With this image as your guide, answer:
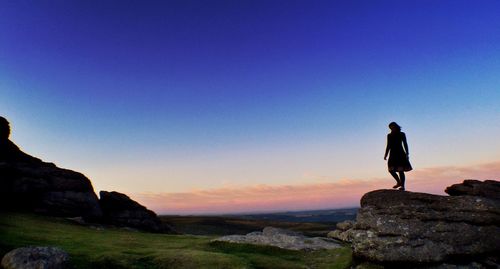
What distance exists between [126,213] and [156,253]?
1466 inches

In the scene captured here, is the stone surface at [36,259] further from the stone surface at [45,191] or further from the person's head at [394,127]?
the stone surface at [45,191]

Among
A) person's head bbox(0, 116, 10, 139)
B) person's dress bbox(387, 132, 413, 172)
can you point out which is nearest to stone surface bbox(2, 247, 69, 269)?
person's dress bbox(387, 132, 413, 172)

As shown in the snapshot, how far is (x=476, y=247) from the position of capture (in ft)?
91.6

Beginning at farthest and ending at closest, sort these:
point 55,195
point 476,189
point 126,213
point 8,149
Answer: point 126,213 < point 8,149 < point 55,195 < point 476,189

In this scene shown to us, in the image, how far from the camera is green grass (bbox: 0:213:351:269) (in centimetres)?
3173

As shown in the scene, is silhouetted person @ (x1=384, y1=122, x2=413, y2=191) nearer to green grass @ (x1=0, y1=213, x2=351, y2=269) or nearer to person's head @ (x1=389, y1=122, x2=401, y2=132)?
person's head @ (x1=389, y1=122, x2=401, y2=132)

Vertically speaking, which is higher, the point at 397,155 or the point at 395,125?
the point at 395,125

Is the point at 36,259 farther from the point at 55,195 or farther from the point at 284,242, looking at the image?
the point at 55,195

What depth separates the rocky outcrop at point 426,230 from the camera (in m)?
27.7

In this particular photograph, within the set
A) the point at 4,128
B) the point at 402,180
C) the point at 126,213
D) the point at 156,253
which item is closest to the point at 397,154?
the point at 402,180

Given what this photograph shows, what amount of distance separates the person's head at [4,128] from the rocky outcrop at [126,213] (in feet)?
58.9

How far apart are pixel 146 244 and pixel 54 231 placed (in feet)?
38.5

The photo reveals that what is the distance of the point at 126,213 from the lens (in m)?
69.4

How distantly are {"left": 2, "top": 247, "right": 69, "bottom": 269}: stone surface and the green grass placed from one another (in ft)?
3.79
